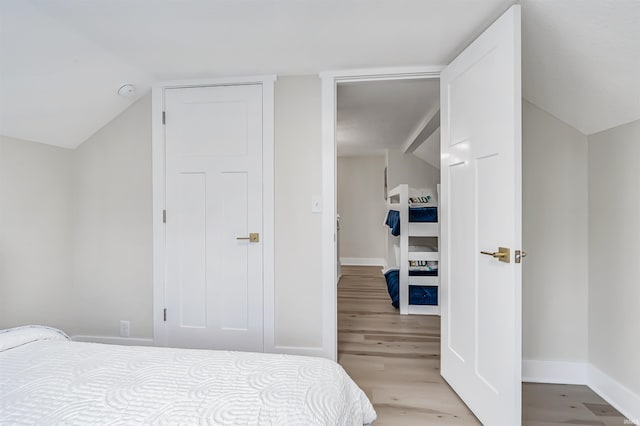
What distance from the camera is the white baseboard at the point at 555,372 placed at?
74.9 inches

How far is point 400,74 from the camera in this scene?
2061mm

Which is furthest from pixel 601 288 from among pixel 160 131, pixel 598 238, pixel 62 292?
pixel 62 292

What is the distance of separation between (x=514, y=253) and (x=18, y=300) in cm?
301

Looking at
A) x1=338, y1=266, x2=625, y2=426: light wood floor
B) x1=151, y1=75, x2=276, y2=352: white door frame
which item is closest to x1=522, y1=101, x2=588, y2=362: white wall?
x1=338, y1=266, x2=625, y2=426: light wood floor

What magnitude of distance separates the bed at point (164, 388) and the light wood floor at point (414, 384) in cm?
79

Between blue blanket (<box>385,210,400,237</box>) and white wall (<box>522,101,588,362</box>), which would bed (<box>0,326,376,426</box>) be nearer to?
white wall (<box>522,101,588,362</box>)

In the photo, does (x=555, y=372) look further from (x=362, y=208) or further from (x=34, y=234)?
(x=362, y=208)

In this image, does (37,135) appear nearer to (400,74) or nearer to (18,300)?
(18,300)

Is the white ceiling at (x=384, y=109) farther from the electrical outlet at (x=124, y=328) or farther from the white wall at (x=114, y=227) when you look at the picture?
the electrical outlet at (x=124, y=328)

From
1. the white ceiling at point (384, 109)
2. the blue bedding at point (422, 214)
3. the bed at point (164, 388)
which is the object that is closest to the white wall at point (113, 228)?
the white ceiling at point (384, 109)

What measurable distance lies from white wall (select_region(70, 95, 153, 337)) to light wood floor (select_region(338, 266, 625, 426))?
5.52 ft

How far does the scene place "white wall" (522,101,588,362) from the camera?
1917 millimetres

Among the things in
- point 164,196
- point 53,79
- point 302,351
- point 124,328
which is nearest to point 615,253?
point 302,351

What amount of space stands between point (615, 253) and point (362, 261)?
14.6 feet
